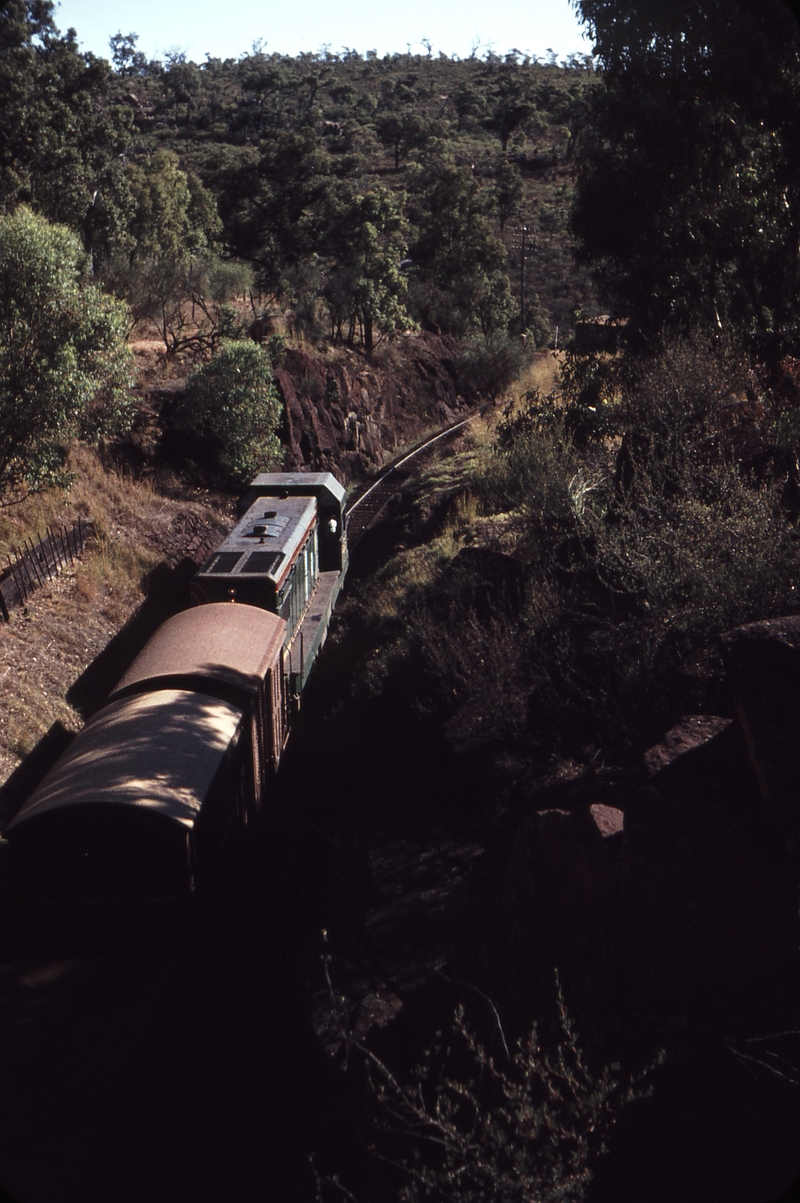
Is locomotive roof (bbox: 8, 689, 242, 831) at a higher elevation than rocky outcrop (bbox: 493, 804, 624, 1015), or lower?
higher

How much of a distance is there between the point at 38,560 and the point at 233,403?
8949mm

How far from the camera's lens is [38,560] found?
615 inches

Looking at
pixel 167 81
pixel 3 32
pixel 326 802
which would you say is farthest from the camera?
pixel 167 81

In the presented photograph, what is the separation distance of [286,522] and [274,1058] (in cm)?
935

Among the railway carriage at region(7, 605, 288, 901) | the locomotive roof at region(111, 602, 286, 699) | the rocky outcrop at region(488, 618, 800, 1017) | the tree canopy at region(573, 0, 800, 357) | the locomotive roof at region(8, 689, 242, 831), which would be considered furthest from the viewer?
the tree canopy at region(573, 0, 800, 357)

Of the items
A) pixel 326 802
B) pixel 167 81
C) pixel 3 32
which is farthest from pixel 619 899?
pixel 167 81

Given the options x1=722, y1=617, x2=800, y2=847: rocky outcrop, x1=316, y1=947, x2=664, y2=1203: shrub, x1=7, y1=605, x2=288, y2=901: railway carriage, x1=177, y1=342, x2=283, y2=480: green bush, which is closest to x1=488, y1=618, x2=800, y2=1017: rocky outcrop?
x1=722, y1=617, x2=800, y2=847: rocky outcrop

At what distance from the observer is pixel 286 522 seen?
49.3 ft

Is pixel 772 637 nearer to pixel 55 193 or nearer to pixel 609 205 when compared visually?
pixel 609 205

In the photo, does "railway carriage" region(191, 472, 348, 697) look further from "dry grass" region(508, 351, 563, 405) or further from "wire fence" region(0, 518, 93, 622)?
"dry grass" region(508, 351, 563, 405)

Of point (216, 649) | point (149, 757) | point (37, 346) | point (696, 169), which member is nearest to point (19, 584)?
point (37, 346)

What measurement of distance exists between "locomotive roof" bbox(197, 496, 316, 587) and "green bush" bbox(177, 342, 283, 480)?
7.12 m

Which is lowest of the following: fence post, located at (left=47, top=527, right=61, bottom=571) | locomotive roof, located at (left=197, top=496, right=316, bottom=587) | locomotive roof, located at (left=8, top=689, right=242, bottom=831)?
locomotive roof, located at (left=8, top=689, right=242, bottom=831)

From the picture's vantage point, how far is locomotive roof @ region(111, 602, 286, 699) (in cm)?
1038
